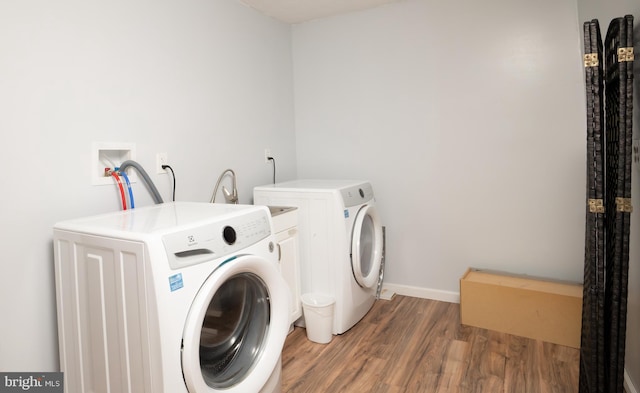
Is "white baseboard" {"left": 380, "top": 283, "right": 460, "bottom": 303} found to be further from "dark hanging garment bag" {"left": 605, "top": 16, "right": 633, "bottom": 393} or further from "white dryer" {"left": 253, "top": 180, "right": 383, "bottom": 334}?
"dark hanging garment bag" {"left": 605, "top": 16, "right": 633, "bottom": 393}

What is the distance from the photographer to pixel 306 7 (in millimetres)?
2865

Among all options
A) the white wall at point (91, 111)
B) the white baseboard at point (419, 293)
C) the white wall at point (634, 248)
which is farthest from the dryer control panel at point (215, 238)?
the white baseboard at point (419, 293)

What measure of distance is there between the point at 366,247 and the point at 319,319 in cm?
66

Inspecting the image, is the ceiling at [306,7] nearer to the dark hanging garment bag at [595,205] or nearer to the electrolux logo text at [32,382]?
the dark hanging garment bag at [595,205]

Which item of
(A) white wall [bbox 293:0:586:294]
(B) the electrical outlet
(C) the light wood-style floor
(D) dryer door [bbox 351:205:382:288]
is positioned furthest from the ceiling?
(C) the light wood-style floor

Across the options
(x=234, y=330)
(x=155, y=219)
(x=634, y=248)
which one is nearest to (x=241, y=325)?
(x=234, y=330)

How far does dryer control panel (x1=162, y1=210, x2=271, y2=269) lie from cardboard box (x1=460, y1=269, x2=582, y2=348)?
5.16 feet

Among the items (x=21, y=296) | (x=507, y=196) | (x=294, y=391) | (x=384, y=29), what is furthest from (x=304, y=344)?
(x=384, y=29)

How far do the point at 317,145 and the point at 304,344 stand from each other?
1642mm

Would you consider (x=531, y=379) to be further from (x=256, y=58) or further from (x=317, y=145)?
(x=256, y=58)

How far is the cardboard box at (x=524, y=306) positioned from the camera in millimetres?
2191

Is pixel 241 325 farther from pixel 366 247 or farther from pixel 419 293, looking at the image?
pixel 419 293

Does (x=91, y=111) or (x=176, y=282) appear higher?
(x=91, y=111)

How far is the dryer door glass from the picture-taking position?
4.66ft
